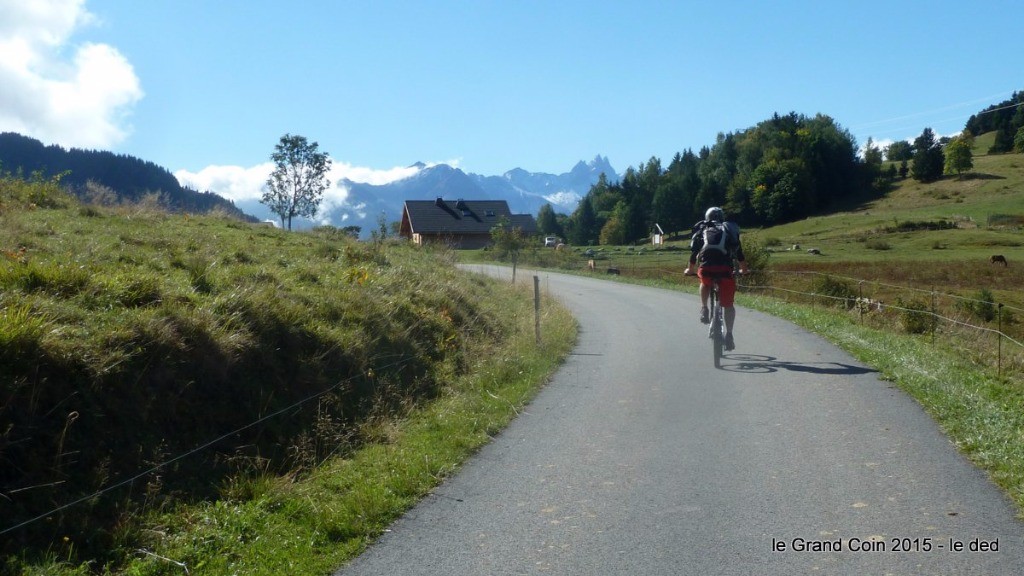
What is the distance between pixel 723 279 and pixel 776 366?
53.4 inches

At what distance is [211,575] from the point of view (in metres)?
4.62

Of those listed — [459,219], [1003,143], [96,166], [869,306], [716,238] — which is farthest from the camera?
[1003,143]

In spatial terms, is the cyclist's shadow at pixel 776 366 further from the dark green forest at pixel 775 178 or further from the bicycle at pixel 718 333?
the dark green forest at pixel 775 178

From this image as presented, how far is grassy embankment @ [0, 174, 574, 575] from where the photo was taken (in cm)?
507

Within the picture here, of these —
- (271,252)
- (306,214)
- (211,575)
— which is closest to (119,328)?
(211,575)

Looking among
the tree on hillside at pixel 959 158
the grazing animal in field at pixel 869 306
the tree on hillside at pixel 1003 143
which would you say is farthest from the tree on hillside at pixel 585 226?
the grazing animal in field at pixel 869 306

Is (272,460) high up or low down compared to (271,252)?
down

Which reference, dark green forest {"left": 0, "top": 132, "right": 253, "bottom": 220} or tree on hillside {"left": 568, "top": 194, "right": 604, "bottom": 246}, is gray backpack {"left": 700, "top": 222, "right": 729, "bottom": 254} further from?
tree on hillside {"left": 568, "top": 194, "right": 604, "bottom": 246}

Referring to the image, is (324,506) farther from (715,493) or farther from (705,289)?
(705,289)

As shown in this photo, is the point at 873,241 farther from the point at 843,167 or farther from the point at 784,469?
the point at 784,469

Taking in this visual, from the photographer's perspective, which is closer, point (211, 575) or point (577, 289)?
point (211, 575)

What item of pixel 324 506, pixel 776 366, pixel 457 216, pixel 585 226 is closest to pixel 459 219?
pixel 457 216

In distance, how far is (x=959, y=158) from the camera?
108812 mm

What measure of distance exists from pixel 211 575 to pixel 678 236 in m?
106
